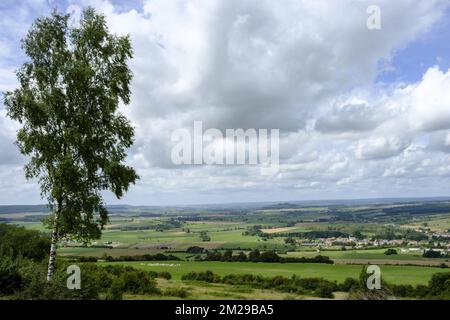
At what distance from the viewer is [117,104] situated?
76.4 ft

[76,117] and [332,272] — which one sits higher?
[76,117]

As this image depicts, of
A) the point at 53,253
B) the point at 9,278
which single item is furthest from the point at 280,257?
the point at 53,253

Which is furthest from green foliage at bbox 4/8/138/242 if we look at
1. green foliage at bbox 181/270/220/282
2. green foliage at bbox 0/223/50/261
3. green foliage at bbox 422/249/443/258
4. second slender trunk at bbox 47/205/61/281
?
green foliage at bbox 422/249/443/258

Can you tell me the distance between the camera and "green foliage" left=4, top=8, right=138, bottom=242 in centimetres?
2158

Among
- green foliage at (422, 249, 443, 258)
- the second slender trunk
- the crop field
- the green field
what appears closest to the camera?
the second slender trunk

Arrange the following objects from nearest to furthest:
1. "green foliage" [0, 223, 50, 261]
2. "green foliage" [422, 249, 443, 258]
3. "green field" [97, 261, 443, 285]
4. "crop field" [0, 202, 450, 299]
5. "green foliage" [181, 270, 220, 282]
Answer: "crop field" [0, 202, 450, 299] → "green foliage" [181, 270, 220, 282] → "green field" [97, 261, 443, 285] → "green foliage" [0, 223, 50, 261] → "green foliage" [422, 249, 443, 258]

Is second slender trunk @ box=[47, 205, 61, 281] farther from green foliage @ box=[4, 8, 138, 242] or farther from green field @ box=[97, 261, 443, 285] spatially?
green field @ box=[97, 261, 443, 285]

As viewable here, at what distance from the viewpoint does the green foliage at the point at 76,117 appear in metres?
21.6

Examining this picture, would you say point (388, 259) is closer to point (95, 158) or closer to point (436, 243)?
point (436, 243)

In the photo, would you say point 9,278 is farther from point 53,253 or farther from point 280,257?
point 280,257

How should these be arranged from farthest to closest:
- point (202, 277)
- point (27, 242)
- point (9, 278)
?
point (27, 242)
point (202, 277)
point (9, 278)

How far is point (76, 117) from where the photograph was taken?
22344mm

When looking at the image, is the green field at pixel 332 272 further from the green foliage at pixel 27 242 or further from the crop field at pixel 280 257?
the green foliage at pixel 27 242

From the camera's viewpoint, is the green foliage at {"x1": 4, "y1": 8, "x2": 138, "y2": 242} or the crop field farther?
the crop field
